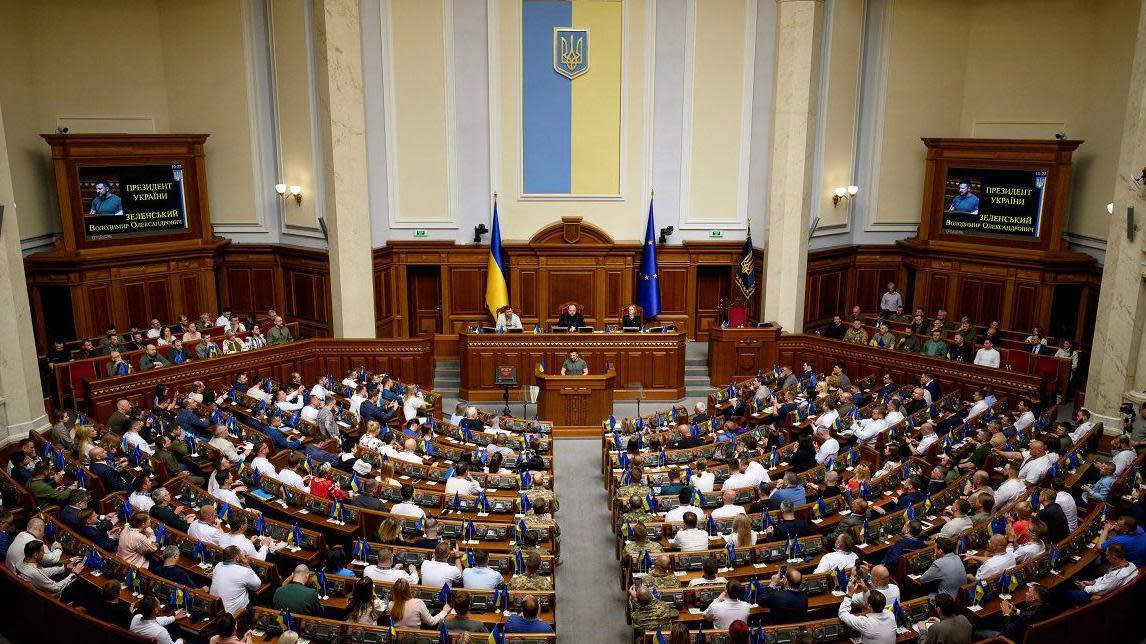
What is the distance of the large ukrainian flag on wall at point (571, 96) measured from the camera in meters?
18.9

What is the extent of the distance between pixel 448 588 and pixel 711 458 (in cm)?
530

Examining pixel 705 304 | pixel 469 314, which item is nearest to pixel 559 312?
pixel 469 314

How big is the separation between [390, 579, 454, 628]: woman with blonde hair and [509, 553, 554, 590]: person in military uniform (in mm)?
1047

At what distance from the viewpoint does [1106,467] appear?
1007 cm

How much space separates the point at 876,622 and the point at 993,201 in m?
14.1

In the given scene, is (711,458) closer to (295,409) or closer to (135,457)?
(295,409)

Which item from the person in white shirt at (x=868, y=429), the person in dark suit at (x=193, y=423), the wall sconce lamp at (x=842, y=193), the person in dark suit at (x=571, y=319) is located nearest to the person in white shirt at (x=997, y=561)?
the person in white shirt at (x=868, y=429)

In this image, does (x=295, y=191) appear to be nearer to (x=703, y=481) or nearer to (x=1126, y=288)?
(x=703, y=481)

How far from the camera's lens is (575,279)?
19.5 metres

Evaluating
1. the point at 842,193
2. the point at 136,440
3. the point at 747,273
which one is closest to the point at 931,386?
the point at 747,273

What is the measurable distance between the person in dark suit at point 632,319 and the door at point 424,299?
4.73 meters

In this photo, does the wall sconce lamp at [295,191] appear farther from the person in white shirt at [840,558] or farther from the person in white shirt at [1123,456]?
the person in white shirt at [1123,456]

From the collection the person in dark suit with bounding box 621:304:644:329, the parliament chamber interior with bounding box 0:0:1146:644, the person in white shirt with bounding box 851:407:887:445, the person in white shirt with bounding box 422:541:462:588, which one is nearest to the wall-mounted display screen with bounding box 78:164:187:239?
the parliament chamber interior with bounding box 0:0:1146:644

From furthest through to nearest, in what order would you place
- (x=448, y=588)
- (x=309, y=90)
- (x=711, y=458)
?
(x=309, y=90) → (x=711, y=458) → (x=448, y=588)
